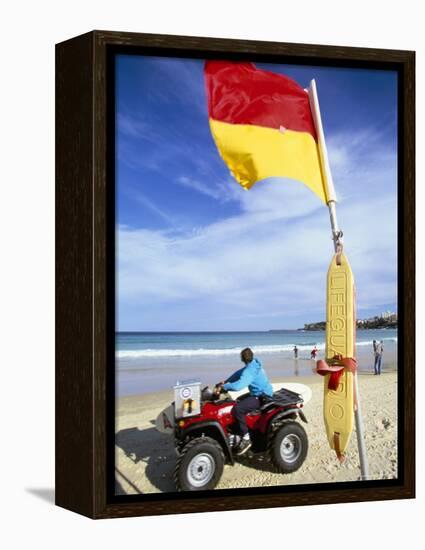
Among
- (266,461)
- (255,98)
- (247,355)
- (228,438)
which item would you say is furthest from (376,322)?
(255,98)

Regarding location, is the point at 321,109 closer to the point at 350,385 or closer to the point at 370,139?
the point at 370,139

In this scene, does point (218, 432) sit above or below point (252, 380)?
below

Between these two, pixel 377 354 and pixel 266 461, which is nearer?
pixel 266 461

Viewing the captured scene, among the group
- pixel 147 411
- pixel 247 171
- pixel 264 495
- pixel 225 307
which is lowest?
pixel 264 495

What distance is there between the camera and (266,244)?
8484 mm

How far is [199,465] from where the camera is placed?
8.20 m

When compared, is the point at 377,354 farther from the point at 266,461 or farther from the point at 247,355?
the point at 266,461

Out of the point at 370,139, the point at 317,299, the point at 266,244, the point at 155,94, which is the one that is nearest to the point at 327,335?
the point at 317,299

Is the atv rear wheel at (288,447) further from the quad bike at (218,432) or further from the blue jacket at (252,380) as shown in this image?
the blue jacket at (252,380)

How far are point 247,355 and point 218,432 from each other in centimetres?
57

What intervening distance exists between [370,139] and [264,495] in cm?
267

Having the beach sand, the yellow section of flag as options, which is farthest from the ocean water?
the yellow section of flag

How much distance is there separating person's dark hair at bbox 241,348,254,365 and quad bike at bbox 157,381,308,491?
26 centimetres

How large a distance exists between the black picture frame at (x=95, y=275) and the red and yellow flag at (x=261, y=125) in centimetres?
16
